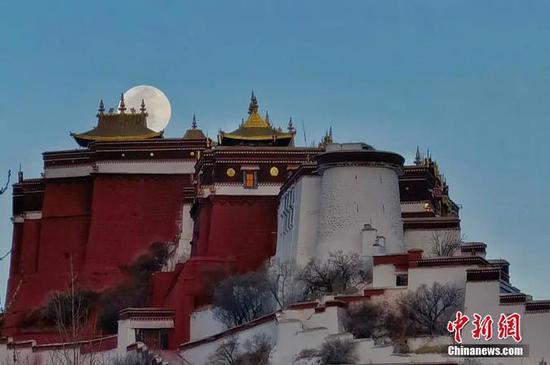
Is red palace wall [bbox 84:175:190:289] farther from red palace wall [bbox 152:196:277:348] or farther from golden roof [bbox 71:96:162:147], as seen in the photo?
red palace wall [bbox 152:196:277:348]

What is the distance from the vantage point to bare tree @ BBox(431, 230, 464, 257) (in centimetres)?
5378

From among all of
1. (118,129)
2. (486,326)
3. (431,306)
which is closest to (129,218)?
(118,129)

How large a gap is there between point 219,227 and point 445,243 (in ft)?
33.9

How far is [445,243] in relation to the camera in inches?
2146

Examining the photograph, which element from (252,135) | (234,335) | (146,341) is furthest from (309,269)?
(252,135)

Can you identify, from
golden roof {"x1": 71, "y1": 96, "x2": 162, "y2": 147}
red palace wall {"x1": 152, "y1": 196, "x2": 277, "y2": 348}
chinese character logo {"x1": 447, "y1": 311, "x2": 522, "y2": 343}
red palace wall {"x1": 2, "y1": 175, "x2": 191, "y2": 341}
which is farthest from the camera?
golden roof {"x1": 71, "y1": 96, "x2": 162, "y2": 147}

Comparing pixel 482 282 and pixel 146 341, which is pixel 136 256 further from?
pixel 482 282

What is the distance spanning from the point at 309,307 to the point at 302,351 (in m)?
2.13

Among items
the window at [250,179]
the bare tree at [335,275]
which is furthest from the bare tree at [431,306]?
the window at [250,179]

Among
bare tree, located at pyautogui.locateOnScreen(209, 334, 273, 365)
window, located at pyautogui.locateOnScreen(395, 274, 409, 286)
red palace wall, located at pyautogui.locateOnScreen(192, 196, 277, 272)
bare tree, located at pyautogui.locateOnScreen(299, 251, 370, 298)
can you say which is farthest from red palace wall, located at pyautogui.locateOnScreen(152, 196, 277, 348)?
window, located at pyautogui.locateOnScreen(395, 274, 409, 286)

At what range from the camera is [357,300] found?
48688mm

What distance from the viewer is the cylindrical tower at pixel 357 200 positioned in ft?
174

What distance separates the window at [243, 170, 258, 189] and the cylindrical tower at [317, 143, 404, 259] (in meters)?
7.20

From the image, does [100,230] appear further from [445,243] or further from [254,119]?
[445,243]
